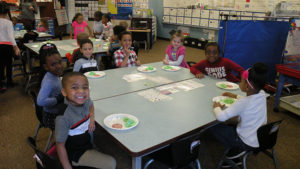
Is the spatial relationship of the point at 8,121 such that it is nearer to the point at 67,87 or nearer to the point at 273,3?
the point at 67,87

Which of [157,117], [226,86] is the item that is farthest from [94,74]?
[226,86]

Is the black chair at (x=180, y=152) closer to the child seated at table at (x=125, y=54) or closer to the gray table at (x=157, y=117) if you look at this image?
the gray table at (x=157, y=117)

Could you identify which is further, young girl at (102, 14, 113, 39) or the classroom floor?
young girl at (102, 14, 113, 39)

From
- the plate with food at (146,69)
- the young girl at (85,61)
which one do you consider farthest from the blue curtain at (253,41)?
the young girl at (85,61)

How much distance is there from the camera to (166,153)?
1546 mm

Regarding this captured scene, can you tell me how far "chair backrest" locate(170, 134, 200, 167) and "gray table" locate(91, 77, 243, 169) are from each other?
0.14 feet

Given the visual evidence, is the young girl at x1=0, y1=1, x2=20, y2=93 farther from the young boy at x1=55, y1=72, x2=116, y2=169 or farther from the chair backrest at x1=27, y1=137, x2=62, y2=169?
the chair backrest at x1=27, y1=137, x2=62, y2=169

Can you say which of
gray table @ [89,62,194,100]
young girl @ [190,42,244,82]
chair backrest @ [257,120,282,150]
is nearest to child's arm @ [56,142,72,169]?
gray table @ [89,62,194,100]

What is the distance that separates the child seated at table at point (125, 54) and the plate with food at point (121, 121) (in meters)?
1.53

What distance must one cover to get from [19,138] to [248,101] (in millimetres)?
2482

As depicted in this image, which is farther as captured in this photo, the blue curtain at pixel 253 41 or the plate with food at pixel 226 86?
the blue curtain at pixel 253 41

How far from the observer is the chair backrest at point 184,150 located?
133 cm

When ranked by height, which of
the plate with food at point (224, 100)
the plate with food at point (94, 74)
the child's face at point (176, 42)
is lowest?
the plate with food at point (224, 100)

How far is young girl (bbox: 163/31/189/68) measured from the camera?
3072 millimetres
